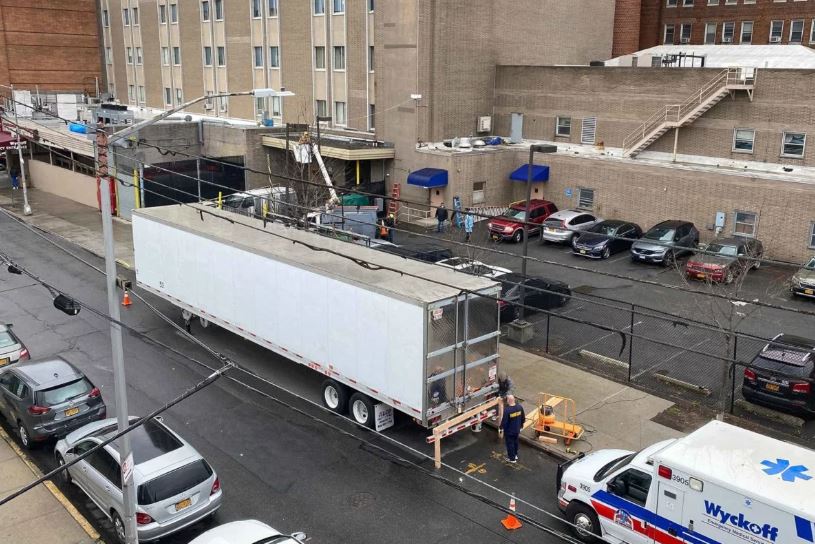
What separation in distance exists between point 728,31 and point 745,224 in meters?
36.0

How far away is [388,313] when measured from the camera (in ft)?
51.3

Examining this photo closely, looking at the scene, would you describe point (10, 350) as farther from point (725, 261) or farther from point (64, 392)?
point (725, 261)

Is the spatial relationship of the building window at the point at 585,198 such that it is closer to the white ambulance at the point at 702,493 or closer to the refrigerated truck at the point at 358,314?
the refrigerated truck at the point at 358,314

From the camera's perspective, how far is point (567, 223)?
35.8m

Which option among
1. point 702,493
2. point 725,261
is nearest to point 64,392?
point 702,493

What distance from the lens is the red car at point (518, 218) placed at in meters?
35.6

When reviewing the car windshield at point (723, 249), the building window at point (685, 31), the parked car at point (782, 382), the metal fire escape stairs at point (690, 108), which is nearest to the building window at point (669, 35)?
the building window at point (685, 31)

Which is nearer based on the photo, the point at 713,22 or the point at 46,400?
the point at 46,400

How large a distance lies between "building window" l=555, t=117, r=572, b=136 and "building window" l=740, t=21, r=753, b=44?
28387mm

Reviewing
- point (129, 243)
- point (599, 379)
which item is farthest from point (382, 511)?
point (129, 243)

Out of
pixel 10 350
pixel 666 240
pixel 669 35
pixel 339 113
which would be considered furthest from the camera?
pixel 669 35

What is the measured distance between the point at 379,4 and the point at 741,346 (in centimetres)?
2839

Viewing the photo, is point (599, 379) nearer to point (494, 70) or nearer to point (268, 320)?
point (268, 320)

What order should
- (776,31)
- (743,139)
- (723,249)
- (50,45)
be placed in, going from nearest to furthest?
1. (723,249)
2. (743,139)
3. (776,31)
4. (50,45)
